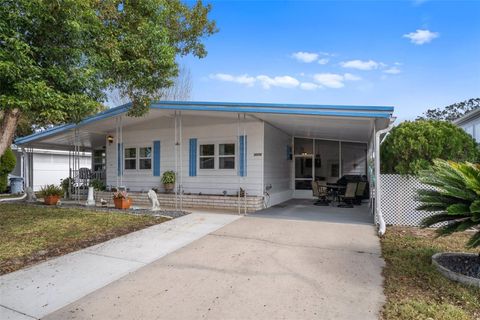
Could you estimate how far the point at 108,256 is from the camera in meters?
4.93

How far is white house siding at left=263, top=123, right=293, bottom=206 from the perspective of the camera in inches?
402

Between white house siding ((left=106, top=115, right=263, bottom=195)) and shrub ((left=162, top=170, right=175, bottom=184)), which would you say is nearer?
white house siding ((left=106, top=115, right=263, bottom=195))

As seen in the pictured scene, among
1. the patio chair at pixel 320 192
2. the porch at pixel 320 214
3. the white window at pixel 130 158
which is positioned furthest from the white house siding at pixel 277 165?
the white window at pixel 130 158

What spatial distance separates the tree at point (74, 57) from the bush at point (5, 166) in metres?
11.7

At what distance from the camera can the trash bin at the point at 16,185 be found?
16.2 meters

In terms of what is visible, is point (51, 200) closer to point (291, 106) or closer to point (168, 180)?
point (168, 180)

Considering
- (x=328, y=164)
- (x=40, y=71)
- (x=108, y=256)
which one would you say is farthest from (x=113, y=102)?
(x=108, y=256)

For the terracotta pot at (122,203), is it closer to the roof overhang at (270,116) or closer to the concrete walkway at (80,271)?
the roof overhang at (270,116)

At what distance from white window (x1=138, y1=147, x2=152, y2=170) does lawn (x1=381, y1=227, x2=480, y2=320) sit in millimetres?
9110

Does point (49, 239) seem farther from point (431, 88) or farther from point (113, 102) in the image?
point (113, 102)

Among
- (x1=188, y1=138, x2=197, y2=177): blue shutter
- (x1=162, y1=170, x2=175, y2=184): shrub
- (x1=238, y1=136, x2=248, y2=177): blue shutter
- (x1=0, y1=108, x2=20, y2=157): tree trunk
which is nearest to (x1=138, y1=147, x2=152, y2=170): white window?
(x1=162, y1=170, x2=175, y2=184): shrub

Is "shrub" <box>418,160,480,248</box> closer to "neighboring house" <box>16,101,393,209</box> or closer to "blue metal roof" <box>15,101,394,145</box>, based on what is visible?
"blue metal roof" <box>15,101,394,145</box>

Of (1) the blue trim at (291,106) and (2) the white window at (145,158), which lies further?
(2) the white window at (145,158)

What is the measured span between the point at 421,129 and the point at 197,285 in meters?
5.92
